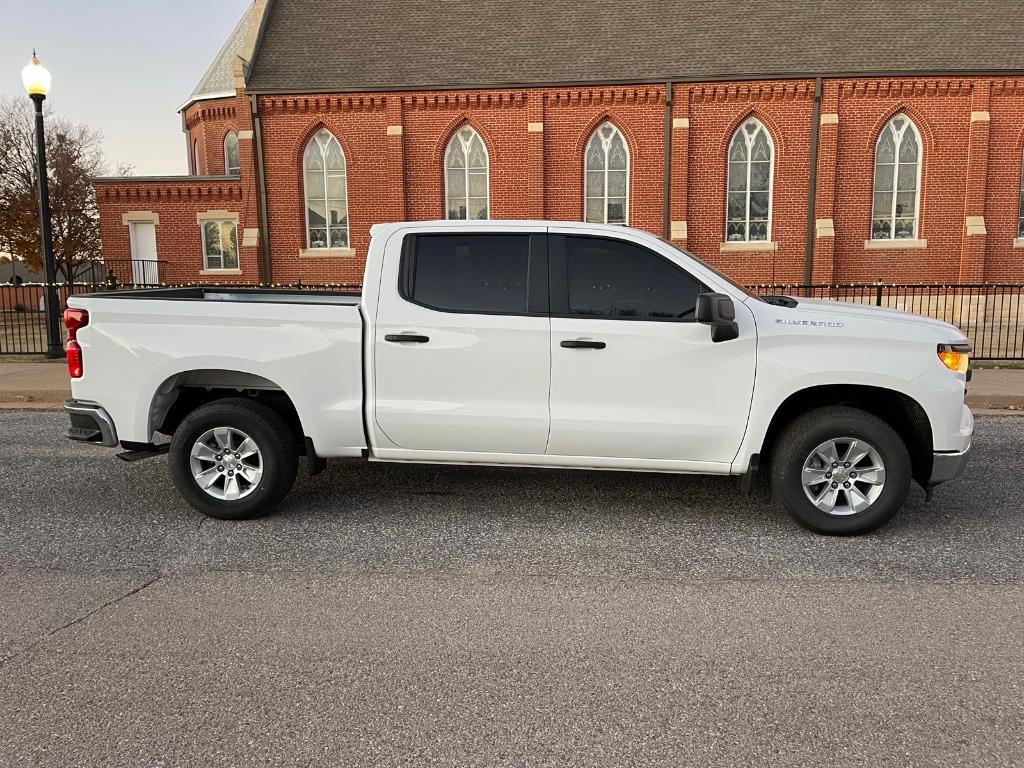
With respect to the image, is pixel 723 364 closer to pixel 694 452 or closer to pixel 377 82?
pixel 694 452

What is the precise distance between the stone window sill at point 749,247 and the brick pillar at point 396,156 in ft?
32.4

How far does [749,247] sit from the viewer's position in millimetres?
22688

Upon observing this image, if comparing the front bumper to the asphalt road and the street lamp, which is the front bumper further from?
the street lamp

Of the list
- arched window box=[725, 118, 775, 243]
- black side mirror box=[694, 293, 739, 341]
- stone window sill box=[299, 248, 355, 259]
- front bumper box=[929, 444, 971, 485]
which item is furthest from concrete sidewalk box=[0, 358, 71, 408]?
arched window box=[725, 118, 775, 243]

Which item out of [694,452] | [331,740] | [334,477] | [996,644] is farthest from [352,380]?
[996,644]

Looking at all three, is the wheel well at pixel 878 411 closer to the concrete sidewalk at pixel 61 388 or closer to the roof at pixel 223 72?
the concrete sidewalk at pixel 61 388

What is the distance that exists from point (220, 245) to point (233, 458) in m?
22.4

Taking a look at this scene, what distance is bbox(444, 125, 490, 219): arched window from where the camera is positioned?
23328 mm

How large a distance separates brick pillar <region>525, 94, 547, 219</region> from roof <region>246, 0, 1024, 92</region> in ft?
2.29

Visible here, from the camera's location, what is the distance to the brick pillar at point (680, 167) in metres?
22.2

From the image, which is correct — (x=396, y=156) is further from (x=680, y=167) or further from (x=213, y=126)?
(x=213, y=126)

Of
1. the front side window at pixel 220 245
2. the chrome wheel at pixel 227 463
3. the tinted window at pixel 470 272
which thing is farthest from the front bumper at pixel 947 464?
the front side window at pixel 220 245

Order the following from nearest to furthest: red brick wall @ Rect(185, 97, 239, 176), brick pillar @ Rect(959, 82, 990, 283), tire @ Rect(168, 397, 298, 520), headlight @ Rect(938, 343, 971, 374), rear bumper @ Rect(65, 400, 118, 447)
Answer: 1. headlight @ Rect(938, 343, 971, 374)
2. tire @ Rect(168, 397, 298, 520)
3. rear bumper @ Rect(65, 400, 118, 447)
4. brick pillar @ Rect(959, 82, 990, 283)
5. red brick wall @ Rect(185, 97, 239, 176)

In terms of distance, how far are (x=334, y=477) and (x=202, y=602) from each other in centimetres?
250
